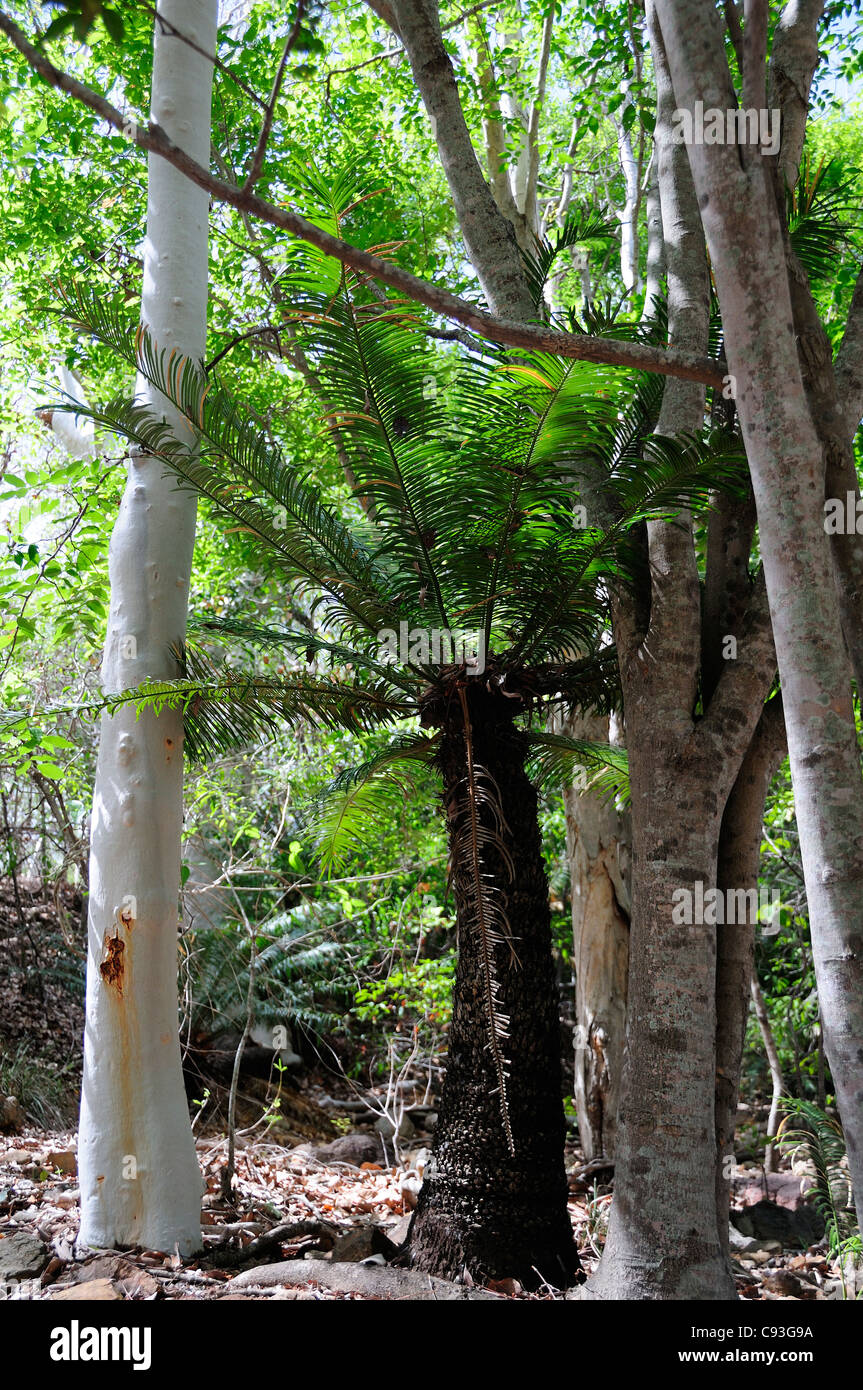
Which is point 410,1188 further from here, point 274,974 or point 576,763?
point 274,974

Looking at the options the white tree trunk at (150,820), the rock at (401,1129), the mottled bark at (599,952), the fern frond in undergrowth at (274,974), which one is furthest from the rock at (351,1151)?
the white tree trunk at (150,820)

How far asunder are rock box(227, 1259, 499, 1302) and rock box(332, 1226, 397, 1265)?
22cm

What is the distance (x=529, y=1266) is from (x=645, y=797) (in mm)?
1763

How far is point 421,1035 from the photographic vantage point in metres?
8.79

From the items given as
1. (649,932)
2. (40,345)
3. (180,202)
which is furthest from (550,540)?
(40,345)

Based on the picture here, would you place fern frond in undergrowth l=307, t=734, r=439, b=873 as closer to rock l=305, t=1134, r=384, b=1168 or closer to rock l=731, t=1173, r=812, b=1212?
rock l=305, t=1134, r=384, b=1168

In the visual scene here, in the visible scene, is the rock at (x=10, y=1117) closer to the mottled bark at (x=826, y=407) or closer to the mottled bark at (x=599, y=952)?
the mottled bark at (x=599, y=952)

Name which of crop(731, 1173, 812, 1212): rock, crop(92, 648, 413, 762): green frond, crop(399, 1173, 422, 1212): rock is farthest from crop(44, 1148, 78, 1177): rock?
crop(731, 1173, 812, 1212): rock

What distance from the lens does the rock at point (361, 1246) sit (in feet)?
12.4

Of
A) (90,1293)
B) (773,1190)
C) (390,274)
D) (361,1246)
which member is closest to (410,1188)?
(361,1246)

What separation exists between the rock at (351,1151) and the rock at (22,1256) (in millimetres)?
3287

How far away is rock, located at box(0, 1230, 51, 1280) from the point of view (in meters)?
3.41

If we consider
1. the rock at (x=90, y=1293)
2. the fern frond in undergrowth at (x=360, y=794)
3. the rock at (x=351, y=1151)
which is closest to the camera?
the rock at (x=90, y=1293)
